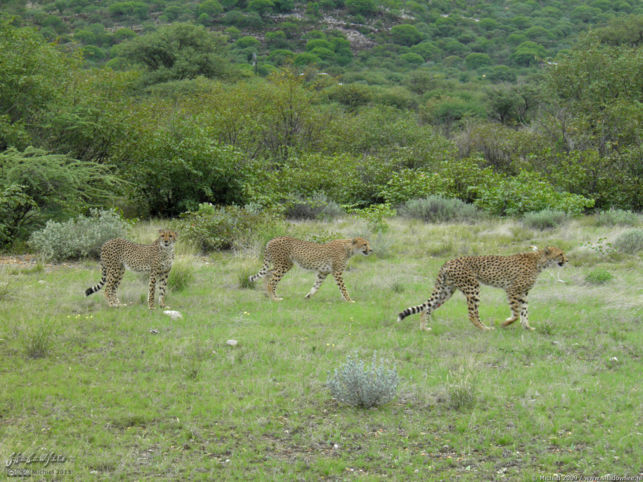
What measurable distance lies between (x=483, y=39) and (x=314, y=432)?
79457mm

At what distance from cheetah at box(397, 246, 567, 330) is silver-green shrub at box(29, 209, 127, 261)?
26.0ft

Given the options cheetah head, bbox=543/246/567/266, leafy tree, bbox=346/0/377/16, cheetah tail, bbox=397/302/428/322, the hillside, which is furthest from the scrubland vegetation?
leafy tree, bbox=346/0/377/16

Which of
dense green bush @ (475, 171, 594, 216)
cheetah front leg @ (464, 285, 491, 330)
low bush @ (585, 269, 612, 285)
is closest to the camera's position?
cheetah front leg @ (464, 285, 491, 330)

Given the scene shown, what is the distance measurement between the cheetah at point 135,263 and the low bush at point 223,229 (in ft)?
16.3

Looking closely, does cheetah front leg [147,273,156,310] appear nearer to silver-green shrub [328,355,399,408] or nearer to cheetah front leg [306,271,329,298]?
cheetah front leg [306,271,329,298]

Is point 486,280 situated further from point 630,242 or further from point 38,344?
point 630,242

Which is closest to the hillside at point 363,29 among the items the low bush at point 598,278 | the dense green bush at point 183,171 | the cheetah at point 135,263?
the dense green bush at point 183,171

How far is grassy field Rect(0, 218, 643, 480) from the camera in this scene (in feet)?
18.3

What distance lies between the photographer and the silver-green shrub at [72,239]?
14.1 metres

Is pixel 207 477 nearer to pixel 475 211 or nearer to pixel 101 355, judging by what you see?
pixel 101 355

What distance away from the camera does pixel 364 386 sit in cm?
651

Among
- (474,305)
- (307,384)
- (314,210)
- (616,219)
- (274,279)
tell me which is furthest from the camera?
(314,210)

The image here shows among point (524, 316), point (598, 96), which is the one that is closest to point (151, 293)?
point (524, 316)

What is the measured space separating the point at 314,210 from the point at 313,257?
955 centimetres
